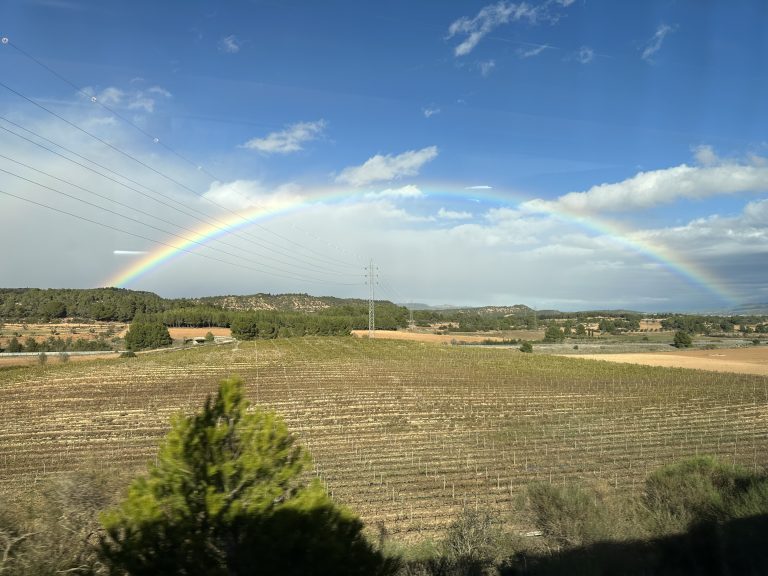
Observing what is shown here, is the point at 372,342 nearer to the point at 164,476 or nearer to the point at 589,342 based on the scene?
the point at 589,342

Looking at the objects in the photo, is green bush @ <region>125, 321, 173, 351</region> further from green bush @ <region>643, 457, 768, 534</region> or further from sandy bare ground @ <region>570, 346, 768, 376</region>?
green bush @ <region>643, 457, 768, 534</region>

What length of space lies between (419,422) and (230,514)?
23.1 meters

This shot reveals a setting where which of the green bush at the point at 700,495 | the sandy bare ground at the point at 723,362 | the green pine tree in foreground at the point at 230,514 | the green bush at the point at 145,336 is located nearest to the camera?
the green pine tree in foreground at the point at 230,514

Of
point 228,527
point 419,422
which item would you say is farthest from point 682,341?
point 228,527

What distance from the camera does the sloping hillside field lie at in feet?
54.5

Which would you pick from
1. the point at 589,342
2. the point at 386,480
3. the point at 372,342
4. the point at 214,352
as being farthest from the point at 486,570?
the point at 589,342

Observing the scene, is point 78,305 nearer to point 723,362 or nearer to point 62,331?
point 62,331

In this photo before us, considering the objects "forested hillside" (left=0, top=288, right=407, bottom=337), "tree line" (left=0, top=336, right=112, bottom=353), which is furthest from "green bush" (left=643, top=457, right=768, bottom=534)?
"forested hillside" (left=0, top=288, right=407, bottom=337)

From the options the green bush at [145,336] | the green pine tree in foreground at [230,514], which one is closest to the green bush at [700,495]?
the green pine tree in foreground at [230,514]

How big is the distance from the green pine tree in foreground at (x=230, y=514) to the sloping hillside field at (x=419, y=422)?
7037 mm

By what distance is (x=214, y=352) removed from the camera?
2874 inches

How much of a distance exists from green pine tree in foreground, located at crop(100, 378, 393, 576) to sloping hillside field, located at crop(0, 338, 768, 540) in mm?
7037

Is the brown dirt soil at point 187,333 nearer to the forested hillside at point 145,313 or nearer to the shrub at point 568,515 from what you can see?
the forested hillside at point 145,313

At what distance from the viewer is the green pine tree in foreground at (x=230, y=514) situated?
5477 millimetres
